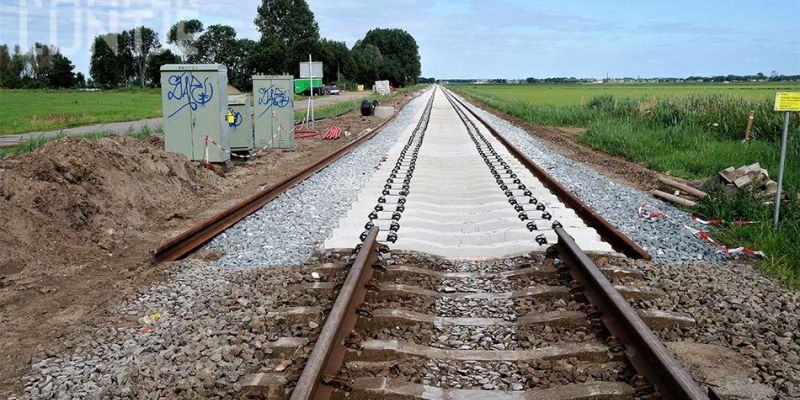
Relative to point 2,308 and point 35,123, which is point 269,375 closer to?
point 2,308

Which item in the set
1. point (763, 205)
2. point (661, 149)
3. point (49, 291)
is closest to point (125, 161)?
point (49, 291)

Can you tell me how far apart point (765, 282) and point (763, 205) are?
2.88m

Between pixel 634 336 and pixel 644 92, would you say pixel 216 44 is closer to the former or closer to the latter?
pixel 644 92

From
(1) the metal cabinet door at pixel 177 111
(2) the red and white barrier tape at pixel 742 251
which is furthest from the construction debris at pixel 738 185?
(1) the metal cabinet door at pixel 177 111

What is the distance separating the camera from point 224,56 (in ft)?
348

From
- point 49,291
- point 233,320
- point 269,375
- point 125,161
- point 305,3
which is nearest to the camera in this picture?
point 269,375

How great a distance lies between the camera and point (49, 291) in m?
5.51

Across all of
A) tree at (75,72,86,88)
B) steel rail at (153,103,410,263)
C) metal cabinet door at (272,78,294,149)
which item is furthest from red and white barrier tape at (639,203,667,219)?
tree at (75,72,86,88)

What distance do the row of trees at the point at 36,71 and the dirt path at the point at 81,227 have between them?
97.8m

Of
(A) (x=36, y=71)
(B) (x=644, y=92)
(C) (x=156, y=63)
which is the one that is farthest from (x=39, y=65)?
(B) (x=644, y=92)

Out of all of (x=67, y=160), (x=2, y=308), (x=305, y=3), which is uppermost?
(x=305, y=3)

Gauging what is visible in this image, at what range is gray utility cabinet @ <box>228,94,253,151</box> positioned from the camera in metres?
14.4

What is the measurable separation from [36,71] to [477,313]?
121451mm

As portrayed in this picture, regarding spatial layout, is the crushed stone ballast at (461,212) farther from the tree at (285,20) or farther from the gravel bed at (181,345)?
the tree at (285,20)
